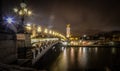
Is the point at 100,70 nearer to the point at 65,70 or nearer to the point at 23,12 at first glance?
the point at 65,70

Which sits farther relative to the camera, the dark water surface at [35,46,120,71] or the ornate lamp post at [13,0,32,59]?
the dark water surface at [35,46,120,71]

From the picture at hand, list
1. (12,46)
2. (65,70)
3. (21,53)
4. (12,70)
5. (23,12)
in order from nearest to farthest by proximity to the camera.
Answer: (12,70), (12,46), (21,53), (23,12), (65,70)

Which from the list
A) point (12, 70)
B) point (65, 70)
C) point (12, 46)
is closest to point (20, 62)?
point (12, 46)

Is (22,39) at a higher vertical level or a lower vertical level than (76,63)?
higher

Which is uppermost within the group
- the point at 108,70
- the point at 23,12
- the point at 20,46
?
the point at 23,12

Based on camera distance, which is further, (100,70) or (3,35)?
(100,70)

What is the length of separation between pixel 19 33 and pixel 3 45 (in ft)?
21.1

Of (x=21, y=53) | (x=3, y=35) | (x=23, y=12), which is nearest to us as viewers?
(x=3, y=35)

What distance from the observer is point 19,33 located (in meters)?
20.0

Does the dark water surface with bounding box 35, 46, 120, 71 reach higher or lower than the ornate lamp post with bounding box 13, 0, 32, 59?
lower

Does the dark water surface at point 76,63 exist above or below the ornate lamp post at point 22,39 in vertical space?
below

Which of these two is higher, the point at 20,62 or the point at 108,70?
the point at 20,62

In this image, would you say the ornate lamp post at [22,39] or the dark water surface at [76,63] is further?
the dark water surface at [76,63]

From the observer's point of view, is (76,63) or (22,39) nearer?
(22,39)
